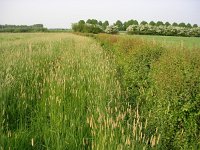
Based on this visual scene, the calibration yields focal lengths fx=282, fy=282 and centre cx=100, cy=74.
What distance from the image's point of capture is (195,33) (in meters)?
59.2

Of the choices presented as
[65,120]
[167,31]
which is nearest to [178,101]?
[65,120]

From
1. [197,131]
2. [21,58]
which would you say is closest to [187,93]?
[197,131]

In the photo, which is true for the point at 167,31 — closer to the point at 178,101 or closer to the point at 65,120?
the point at 178,101

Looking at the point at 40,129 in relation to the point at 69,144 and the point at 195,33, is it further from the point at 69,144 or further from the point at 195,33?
the point at 195,33

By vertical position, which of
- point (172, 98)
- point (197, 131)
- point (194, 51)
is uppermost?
point (194, 51)

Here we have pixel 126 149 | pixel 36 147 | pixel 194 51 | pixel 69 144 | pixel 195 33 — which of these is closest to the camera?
pixel 126 149

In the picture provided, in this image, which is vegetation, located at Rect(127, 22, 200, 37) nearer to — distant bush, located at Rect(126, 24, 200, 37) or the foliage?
distant bush, located at Rect(126, 24, 200, 37)

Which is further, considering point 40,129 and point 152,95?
point 152,95

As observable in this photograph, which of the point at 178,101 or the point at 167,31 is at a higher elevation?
the point at 167,31

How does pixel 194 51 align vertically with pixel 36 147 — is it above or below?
above

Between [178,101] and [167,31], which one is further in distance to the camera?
[167,31]

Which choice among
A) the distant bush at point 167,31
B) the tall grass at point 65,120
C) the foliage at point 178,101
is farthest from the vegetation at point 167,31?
the foliage at point 178,101

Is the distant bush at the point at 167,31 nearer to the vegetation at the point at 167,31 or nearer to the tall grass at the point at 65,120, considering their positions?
the vegetation at the point at 167,31

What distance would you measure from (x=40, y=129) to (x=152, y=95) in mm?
2316
